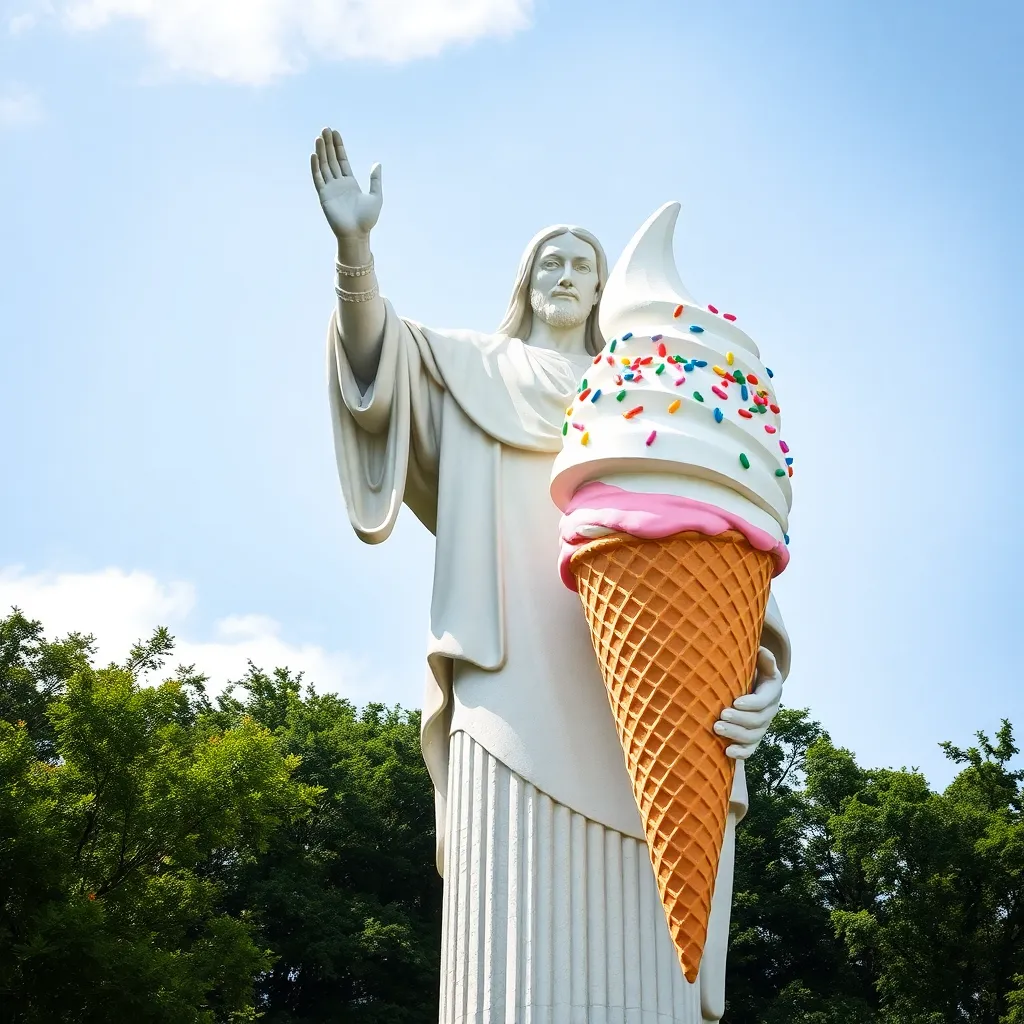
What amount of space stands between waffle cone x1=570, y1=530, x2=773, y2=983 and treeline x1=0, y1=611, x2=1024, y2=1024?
1022 cm

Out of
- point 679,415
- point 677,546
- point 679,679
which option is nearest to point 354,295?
point 679,415

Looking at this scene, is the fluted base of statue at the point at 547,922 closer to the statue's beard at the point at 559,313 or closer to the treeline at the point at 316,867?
the statue's beard at the point at 559,313

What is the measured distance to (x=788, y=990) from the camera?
81.8ft

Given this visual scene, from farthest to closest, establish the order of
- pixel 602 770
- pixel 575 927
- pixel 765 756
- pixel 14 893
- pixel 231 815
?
1. pixel 765 756
2. pixel 231 815
3. pixel 14 893
4. pixel 602 770
5. pixel 575 927

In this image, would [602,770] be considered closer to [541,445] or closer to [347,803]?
[541,445]

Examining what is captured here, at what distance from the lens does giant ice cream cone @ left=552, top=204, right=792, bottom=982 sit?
17.2 ft

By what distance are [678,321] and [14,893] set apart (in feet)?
39.1

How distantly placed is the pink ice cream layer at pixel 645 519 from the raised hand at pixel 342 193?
72.7 inches

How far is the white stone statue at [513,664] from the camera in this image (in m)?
5.51

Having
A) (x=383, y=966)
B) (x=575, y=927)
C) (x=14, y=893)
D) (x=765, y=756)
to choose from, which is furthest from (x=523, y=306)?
(x=765, y=756)

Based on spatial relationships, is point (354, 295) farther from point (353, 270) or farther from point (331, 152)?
point (331, 152)

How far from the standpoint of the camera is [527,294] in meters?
7.67

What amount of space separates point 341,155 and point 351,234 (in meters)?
0.48

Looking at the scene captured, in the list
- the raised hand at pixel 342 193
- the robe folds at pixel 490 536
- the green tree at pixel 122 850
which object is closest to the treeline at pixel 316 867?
the green tree at pixel 122 850
